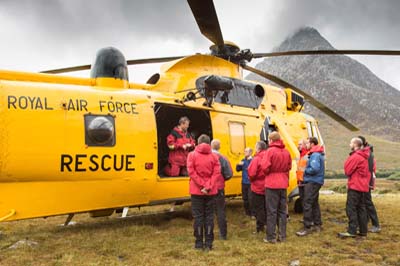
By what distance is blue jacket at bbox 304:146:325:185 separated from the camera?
24.2ft

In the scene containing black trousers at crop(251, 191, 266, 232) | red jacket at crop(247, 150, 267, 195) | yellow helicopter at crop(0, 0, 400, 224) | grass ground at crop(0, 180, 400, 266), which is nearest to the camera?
grass ground at crop(0, 180, 400, 266)

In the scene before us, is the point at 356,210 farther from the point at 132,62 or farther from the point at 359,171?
the point at 132,62

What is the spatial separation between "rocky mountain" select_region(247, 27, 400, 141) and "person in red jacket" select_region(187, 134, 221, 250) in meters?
118

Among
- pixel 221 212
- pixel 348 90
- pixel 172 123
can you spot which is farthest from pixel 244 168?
pixel 348 90

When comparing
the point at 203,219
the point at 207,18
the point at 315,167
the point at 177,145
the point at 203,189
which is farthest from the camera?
the point at 177,145

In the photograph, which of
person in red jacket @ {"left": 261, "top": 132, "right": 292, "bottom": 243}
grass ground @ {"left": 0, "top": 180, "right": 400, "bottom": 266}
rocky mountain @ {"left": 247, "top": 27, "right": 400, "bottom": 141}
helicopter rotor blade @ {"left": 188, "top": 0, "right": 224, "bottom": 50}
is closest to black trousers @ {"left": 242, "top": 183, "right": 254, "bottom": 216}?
grass ground @ {"left": 0, "top": 180, "right": 400, "bottom": 266}

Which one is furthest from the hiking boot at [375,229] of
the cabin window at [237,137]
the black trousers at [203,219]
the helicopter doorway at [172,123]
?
the helicopter doorway at [172,123]

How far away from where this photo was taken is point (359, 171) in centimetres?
705

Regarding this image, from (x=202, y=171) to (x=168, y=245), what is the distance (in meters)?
1.46

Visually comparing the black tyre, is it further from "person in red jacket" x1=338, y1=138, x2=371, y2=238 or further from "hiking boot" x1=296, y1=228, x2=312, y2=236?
"person in red jacket" x1=338, y1=138, x2=371, y2=238

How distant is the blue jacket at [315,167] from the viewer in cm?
738

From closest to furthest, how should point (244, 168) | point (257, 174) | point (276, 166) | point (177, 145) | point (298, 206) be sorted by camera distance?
point (276, 166) → point (257, 174) → point (177, 145) → point (244, 168) → point (298, 206)

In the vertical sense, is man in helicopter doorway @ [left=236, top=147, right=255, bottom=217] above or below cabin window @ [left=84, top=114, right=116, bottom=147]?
below

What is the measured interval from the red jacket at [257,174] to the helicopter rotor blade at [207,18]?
8.49ft
